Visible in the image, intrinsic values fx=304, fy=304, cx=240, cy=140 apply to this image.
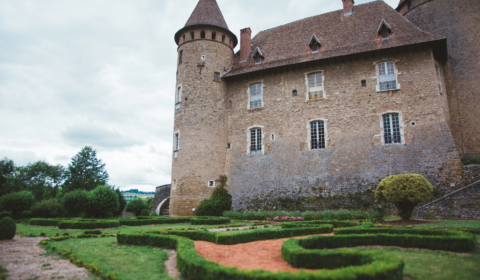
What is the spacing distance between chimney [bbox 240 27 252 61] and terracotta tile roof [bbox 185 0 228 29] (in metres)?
1.50

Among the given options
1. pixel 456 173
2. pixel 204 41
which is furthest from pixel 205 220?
pixel 204 41

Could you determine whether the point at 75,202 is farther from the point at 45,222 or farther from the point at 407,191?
the point at 407,191

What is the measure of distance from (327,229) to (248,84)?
14.4 meters

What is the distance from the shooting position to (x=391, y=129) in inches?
687

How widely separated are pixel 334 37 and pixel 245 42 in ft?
22.4

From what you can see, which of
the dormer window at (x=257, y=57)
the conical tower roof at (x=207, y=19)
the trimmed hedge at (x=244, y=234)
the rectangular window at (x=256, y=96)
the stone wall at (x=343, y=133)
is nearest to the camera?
the trimmed hedge at (x=244, y=234)

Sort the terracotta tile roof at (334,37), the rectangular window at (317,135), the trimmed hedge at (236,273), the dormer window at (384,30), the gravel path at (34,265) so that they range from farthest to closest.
→ the rectangular window at (317,135), the dormer window at (384,30), the terracotta tile roof at (334,37), the gravel path at (34,265), the trimmed hedge at (236,273)

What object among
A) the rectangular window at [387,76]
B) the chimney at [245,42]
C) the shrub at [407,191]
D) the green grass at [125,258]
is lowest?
the green grass at [125,258]

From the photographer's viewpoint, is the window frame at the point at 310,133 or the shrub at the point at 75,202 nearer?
the window frame at the point at 310,133

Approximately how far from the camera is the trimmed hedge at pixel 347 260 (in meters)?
3.92

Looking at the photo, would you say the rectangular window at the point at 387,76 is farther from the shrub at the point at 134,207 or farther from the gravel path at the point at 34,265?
the shrub at the point at 134,207

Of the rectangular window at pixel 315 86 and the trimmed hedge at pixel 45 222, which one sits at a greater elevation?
the rectangular window at pixel 315 86

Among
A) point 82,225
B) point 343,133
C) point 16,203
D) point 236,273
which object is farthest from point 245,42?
point 236,273

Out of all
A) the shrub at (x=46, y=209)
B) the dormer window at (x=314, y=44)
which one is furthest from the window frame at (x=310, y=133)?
the shrub at (x=46, y=209)
